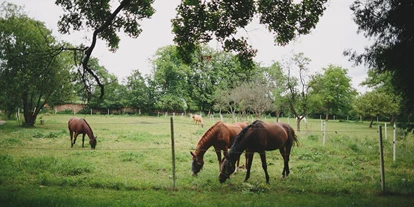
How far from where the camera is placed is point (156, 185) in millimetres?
6238

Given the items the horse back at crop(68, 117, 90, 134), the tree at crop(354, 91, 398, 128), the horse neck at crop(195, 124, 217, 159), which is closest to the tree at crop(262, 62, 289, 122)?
the tree at crop(354, 91, 398, 128)

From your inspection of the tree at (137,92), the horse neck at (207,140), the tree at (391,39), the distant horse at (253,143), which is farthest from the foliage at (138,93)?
the tree at (391,39)

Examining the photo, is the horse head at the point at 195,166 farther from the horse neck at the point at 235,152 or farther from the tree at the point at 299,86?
the tree at the point at 299,86

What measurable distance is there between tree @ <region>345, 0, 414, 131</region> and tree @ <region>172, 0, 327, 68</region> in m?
1.22

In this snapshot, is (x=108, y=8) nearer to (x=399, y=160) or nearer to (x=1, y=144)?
(x=1, y=144)

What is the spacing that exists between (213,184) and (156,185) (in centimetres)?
151

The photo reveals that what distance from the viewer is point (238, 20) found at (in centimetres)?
711

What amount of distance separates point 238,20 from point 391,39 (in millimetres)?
3919

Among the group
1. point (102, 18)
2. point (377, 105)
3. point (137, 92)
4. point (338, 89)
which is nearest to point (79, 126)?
point (102, 18)

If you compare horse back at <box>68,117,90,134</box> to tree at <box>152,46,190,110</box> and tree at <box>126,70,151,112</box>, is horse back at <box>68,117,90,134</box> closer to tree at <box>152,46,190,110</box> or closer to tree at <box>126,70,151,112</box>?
tree at <box>126,70,151,112</box>

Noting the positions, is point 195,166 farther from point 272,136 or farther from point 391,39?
point 391,39

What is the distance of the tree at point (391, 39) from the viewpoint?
5.83 m

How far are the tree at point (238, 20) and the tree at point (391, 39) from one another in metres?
1.22

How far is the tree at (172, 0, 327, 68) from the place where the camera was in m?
6.73
